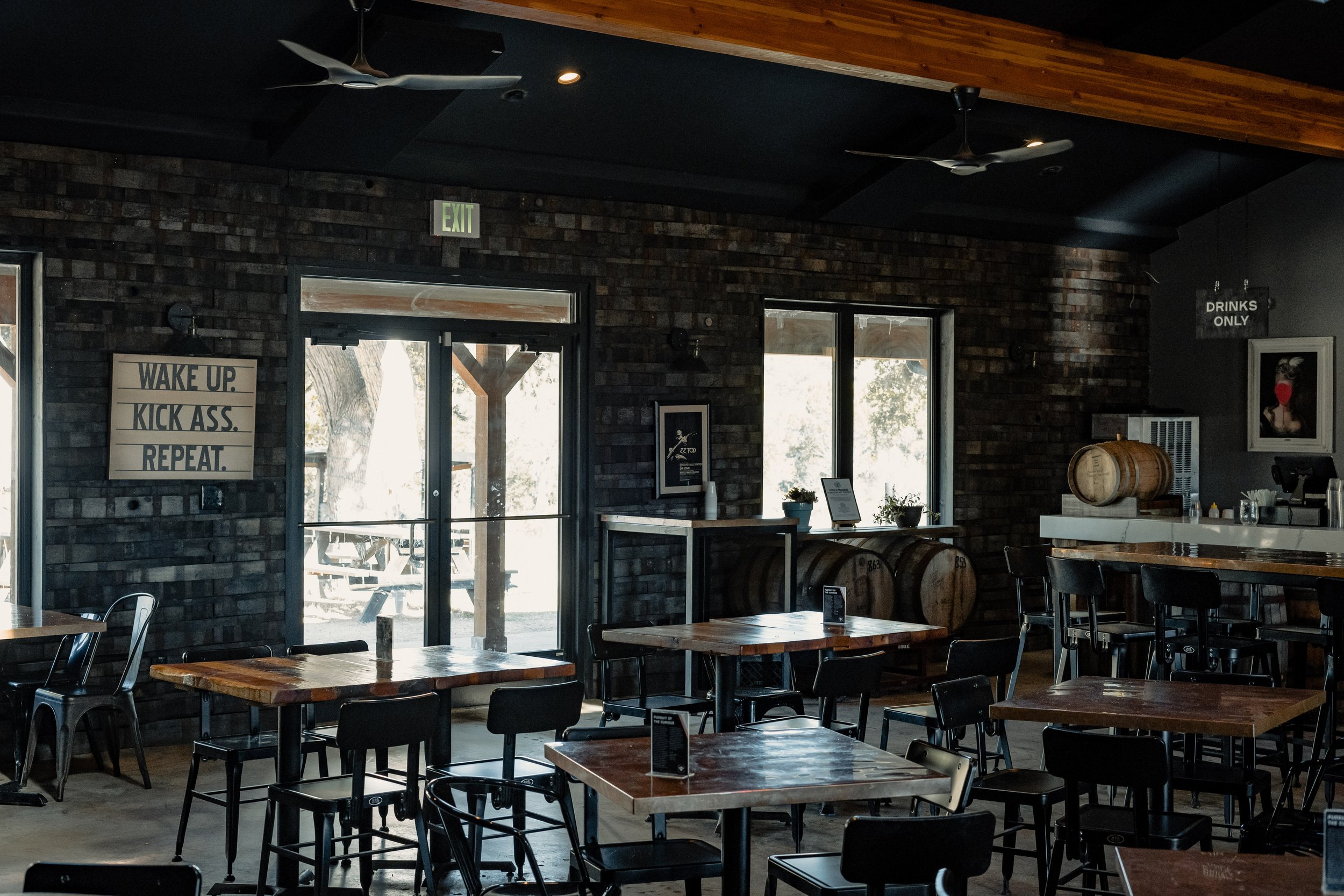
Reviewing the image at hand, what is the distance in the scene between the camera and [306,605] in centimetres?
753

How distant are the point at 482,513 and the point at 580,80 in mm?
2580

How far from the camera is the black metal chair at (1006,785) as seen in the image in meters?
4.40

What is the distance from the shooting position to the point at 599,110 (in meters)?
7.61

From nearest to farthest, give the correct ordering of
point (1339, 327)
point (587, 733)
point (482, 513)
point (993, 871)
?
point (587, 733) → point (993, 871) → point (482, 513) → point (1339, 327)

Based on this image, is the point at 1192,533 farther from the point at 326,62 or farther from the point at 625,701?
the point at 326,62

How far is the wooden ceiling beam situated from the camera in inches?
232

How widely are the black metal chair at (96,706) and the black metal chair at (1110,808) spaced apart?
4.11m

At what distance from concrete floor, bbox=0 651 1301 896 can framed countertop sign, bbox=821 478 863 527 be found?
8.93 ft

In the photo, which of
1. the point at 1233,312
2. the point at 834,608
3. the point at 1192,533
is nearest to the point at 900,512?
the point at 1192,533

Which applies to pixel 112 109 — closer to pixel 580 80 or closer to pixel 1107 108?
pixel 580 80

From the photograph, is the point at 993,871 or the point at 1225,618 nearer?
the point at 993,871

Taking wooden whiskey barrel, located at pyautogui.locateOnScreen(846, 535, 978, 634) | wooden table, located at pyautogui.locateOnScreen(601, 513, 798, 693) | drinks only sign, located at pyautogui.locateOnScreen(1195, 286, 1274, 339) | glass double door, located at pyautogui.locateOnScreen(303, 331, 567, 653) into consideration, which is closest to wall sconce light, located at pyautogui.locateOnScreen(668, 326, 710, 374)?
glass double door, located at pyautogui.locateOnScreen(303, 331, 567, 653)

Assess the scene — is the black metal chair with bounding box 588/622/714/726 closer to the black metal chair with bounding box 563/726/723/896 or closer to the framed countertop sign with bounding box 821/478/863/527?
the black metal chair with bounding box 563/726/723/896

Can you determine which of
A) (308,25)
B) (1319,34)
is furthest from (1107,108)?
(308,25)
